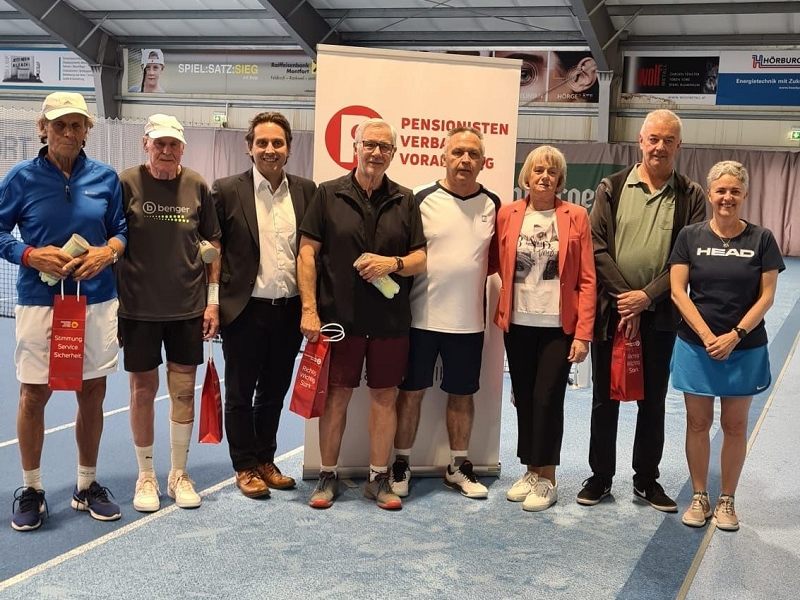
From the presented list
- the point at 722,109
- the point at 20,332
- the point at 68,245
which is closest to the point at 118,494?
the point at 20,332

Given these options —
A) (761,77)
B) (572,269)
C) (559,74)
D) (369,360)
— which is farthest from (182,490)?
(761,77)

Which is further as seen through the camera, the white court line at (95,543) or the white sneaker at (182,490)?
the white sneaker at (182,490)

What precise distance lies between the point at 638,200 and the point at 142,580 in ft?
7.70

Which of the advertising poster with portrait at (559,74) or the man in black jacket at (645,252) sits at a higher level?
the advertising poster with portrait at (559,74)

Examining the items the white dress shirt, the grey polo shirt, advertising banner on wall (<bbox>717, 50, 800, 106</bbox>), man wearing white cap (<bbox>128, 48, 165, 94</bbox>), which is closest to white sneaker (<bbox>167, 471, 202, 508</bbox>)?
the white dress shirt

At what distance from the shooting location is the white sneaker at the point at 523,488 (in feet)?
11.5

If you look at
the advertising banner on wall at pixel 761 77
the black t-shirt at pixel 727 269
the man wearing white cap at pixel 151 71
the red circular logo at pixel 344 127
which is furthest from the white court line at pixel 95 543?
the man wearing white cap at pixel 151 71

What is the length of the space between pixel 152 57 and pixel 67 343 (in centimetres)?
1465

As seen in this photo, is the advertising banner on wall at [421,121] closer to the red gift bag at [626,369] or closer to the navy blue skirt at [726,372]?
the red gift bag at [626,369]

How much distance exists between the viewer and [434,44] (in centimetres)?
1410

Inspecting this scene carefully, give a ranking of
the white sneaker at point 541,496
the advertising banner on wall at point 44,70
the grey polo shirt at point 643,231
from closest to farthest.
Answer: the grey polo shirt at point 643,231, the white sneaker at point 541,496, the advertising banner on wall at point 44,70

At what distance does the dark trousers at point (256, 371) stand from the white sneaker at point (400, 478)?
558 mm

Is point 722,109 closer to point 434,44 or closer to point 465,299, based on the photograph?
point 434,44

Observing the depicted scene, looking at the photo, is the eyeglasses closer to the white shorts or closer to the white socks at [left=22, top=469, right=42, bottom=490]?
the white shorts
